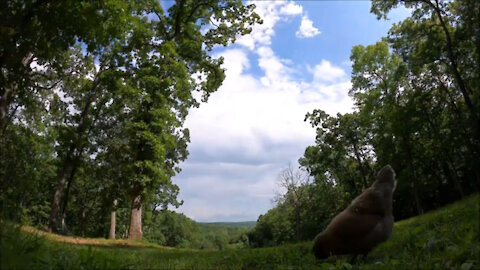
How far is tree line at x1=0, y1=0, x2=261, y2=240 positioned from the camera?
25.7 feet

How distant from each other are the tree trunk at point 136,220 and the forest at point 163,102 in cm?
9

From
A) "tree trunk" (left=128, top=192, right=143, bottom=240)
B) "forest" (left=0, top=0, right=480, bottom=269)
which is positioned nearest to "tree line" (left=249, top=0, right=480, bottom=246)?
"forest" (left=0, top=0, right=480, bottom=269)

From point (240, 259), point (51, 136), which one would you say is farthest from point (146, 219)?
point (240, 259)

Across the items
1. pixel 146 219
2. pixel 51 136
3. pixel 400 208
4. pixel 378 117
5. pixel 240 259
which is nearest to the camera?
pixel 240 259

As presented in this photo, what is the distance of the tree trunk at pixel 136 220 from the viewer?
21.7 m

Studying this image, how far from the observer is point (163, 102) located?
906 inches

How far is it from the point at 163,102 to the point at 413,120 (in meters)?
23.6

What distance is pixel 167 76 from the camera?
2211cm

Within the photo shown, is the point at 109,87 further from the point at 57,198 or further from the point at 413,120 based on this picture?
the point at 413,120

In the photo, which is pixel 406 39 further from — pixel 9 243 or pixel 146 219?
pixel 146 219

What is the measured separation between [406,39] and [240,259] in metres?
26.5

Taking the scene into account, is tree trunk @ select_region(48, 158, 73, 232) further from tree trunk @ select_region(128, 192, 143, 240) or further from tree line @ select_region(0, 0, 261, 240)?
tree trunk @ select_region(128, 192, 143, 240)

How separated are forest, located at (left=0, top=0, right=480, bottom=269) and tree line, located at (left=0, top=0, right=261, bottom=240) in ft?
0.20

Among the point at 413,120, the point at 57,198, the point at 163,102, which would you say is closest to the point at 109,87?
the point at 163,102
